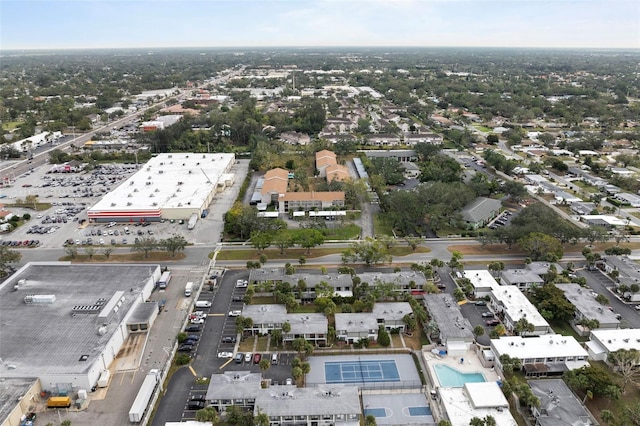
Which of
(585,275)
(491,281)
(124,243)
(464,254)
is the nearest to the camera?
(491,281)

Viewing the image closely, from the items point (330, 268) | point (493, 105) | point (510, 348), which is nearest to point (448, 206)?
point (330, 268)

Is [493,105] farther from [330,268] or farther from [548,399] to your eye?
[548,399]

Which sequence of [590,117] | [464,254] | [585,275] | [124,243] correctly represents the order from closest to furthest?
[585,275] < [464,254] < [124,243] < [590,117]

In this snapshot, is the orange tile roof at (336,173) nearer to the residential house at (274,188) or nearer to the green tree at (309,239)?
the residential house at (274,188)

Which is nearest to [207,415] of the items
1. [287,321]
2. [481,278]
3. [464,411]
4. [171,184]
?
[287,321]

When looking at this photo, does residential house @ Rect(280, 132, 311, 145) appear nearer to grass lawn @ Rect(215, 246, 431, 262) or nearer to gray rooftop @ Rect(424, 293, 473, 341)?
grass lawn @ Rect(215, 246, 431, 262)
